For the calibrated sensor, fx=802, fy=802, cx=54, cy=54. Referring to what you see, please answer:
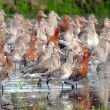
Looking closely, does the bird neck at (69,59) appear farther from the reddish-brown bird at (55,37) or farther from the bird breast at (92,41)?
the bird breast at (92,41)

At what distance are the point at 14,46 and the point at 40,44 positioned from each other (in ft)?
2.61

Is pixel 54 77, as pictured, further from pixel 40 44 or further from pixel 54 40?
pixel 54 40

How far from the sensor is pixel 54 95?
1725 centimetres

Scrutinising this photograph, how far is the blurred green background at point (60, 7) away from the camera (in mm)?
36125

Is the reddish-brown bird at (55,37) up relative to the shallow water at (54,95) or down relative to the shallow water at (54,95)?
up

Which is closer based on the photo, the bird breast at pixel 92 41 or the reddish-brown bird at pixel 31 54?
the reddish-brown bird at pixel 31 54

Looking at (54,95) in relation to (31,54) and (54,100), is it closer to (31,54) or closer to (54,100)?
(54,100)

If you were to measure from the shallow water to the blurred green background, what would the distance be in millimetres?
16818

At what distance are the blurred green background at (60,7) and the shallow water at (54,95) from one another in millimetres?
16818

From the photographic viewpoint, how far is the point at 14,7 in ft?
119

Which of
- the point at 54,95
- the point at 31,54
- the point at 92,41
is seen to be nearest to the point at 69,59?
the point at 54,95

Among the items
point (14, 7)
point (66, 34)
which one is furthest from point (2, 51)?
point (14, 7)

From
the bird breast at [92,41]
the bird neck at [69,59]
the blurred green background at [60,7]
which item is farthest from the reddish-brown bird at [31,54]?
the blurred green background at [60,7]

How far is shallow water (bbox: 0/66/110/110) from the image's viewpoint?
16.0 m
